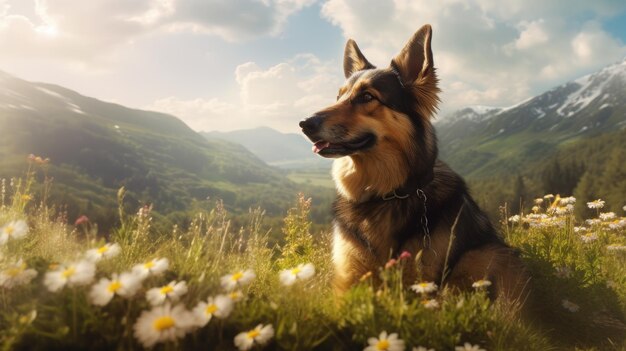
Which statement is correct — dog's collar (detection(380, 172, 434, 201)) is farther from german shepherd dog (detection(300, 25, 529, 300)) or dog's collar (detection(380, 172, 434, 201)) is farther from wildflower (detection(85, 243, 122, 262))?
wildflower (detection(85, 243, 122, 262))

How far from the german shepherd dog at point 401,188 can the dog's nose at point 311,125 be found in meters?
0.01

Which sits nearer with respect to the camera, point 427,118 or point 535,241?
point 427,118

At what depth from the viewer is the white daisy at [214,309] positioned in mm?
2703

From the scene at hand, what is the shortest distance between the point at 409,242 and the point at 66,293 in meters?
3.27

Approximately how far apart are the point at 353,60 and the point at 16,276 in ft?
17.6

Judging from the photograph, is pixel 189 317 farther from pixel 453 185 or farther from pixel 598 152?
pixel 598 152

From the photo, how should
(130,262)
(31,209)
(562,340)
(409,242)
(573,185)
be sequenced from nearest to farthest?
1. (130,262)
2. (409,242)
3. (562,340)
4. (31,209)
5. (573,185)

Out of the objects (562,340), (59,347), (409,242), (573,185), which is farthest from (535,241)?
(573,185)

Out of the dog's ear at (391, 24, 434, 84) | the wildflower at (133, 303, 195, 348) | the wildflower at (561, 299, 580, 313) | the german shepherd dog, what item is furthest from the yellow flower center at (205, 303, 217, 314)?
the wildflower at (561, 299, 580, 313)

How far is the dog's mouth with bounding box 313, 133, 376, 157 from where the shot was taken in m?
5.60

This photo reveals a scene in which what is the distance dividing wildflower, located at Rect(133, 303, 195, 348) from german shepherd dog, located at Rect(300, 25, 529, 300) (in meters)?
2.58

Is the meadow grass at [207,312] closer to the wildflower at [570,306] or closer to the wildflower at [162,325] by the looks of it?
the wildflower at [162,325]

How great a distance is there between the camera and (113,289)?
8.85 ft

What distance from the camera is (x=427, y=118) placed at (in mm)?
5895
